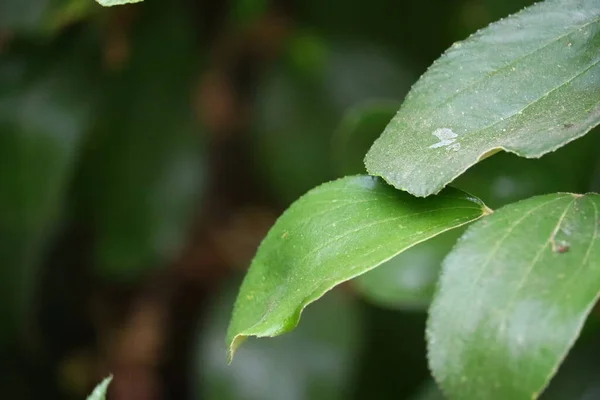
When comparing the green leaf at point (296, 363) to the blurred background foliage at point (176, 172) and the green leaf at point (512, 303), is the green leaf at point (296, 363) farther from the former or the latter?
the green leaf at point (512, 303)

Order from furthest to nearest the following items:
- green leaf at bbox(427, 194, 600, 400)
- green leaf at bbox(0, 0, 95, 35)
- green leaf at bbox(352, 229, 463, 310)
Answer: green leaf at bbox(0, 0, 95, 35) < green leaf at bbox(352, 229, 463, 310) < green leaf at bbox(427, 194, 600, 400)

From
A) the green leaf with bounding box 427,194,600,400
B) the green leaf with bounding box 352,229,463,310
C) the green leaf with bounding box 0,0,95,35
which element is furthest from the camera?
the green leaf with bounding box 0,0,95,35

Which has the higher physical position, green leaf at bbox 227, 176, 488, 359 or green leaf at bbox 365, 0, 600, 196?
green leaf at bbox 365, 0, 600, 196

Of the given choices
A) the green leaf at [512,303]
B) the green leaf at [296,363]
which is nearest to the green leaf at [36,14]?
the green leaf at [296,363]

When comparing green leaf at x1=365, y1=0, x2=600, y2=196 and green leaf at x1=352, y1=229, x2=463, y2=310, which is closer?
green leaf at x1=365, y1=0, x2=600, y2=196

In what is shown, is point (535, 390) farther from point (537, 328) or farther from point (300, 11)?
point (300, 11)

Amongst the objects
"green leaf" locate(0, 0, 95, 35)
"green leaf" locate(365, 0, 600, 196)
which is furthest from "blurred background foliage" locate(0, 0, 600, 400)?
"green leaf" locate(365, 0, 600, 196)

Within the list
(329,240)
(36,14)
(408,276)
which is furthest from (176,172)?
(329,240)

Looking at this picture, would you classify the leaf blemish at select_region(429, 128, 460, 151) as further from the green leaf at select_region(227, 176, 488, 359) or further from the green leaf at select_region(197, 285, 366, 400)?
the green leaf at select_region(197, 285, 366, 400)
